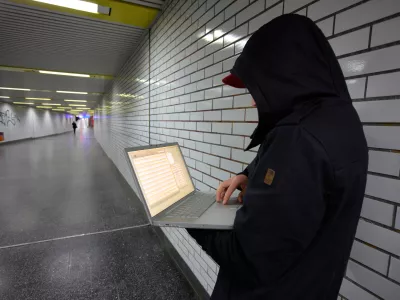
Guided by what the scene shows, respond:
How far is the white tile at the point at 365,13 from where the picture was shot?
0.82 m

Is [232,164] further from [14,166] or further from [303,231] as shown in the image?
[14,166]

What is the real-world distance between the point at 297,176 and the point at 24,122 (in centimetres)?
2374

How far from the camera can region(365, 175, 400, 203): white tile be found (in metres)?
0.82

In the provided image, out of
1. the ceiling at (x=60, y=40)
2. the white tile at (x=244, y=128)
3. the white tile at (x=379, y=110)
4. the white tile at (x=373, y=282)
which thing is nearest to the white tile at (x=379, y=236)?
the white tile at (x=373, y=282)

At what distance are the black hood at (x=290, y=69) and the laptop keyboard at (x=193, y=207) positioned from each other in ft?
1.64

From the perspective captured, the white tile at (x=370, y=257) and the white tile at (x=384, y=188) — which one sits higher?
the white tile at (x=384, y=188)

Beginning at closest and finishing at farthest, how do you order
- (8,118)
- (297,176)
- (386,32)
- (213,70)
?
(297,176) → (386,32) → (213,70) → (8,118)

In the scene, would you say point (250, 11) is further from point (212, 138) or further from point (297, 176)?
point (297, 176)

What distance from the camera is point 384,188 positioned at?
0.86 meters

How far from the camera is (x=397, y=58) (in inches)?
31.4

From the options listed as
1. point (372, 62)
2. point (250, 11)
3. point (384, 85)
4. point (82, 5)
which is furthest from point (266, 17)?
point (82, 5)

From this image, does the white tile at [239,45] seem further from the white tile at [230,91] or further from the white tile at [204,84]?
the white tile at [204,84]

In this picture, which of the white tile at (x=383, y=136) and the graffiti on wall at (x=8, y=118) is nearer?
the white tile at (x=383, y=136)

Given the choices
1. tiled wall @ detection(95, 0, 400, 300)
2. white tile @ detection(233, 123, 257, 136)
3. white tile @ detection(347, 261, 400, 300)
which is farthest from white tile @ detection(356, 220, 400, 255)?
white tile @ detection(233, 123, 257, 136)
